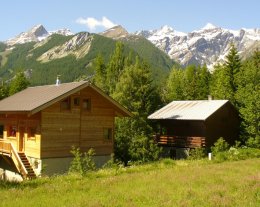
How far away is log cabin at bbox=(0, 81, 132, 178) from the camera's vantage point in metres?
31.8

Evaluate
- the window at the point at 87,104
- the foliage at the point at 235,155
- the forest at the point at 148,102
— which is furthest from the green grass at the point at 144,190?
the forest at the point at 148,102

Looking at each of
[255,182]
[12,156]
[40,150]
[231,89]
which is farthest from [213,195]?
[231,89]

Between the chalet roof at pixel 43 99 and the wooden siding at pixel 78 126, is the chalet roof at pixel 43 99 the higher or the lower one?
the higher one

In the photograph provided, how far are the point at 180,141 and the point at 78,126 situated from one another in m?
15.5

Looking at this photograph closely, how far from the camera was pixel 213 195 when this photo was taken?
1675cm

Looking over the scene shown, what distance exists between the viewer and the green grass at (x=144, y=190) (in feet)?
51.8

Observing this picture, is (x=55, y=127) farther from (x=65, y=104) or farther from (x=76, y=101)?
(x=76, y=101)

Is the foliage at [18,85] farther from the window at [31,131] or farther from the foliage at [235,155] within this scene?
the foliage at [235,155]

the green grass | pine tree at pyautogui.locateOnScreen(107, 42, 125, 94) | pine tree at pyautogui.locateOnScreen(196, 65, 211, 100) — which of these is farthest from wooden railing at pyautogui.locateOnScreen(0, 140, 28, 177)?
pine tree at pyautogui.locateOnScreen(196, 65, 211, 100)

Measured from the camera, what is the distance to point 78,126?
1344 inches

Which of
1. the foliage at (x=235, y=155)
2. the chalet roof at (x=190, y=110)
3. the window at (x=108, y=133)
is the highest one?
the chalet roof at (x=190, y=110)

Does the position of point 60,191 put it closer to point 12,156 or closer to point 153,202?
point 153,202

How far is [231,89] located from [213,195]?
141ft

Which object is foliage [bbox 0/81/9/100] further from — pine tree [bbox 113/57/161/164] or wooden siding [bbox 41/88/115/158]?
wooden siding [bbox 41/88/115/158]
